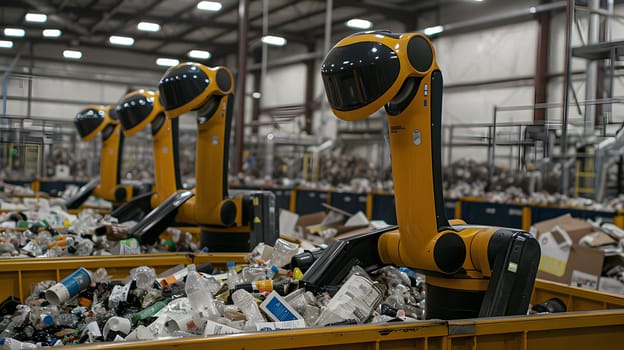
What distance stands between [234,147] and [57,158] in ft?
13.1

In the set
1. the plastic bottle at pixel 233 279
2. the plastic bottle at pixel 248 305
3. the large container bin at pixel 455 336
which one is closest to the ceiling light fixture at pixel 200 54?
the plastic bottle at pixel 233 279

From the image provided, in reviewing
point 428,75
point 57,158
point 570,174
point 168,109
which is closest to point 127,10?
point 57,158

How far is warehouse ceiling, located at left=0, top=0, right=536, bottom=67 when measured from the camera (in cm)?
1722

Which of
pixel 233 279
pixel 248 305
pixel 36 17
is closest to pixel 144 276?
pixel 233 279

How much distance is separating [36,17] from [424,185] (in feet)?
44.4

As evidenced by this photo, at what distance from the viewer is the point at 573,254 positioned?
19.1 feet

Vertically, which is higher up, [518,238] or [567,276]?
[518,238]

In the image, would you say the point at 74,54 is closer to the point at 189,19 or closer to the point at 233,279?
the point at 189,19

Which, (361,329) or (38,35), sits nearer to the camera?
(361,329)

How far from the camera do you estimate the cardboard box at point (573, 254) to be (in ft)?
18.4

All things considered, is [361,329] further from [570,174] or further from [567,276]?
[570,174]

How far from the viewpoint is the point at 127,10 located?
17.6m

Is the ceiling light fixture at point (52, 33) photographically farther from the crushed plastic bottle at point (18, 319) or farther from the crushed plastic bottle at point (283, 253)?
the crushed plastic bottle at point (18, 319)

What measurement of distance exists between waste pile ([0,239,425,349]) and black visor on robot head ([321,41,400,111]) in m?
0.79
